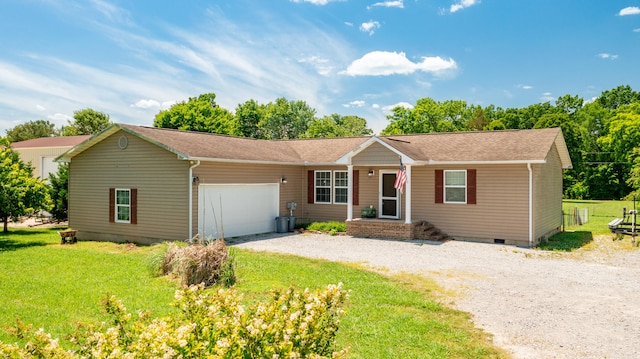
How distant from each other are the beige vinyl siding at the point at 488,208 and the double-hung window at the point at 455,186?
8.8 inches

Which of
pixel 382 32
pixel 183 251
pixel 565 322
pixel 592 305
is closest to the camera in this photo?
pixel 565 322

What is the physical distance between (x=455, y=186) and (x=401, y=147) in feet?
8.01

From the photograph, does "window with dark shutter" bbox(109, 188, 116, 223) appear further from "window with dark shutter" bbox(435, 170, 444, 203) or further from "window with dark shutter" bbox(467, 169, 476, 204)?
"window with dark shutter" bbox(467, 169, 476, 204)

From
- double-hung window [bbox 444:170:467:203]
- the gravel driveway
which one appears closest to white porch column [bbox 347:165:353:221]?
the gravel driveway

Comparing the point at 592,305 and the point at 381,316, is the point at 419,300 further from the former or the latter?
the point at 592,305

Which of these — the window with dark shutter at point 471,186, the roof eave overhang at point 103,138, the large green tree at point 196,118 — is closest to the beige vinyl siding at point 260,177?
the roof eave overhang at point 103,138

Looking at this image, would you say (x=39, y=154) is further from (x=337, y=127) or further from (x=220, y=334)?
(x=337, y=127)

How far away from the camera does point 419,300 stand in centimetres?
793

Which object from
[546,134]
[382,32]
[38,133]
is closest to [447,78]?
[382,32]

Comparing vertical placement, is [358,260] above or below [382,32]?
below

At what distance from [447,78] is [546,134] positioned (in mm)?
26138

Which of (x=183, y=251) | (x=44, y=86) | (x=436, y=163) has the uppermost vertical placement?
(x=44, y=86)

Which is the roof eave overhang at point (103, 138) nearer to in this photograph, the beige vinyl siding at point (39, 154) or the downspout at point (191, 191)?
the downspout at point (191, 191)


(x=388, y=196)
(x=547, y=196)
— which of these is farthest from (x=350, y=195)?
(x=547, y=196)
